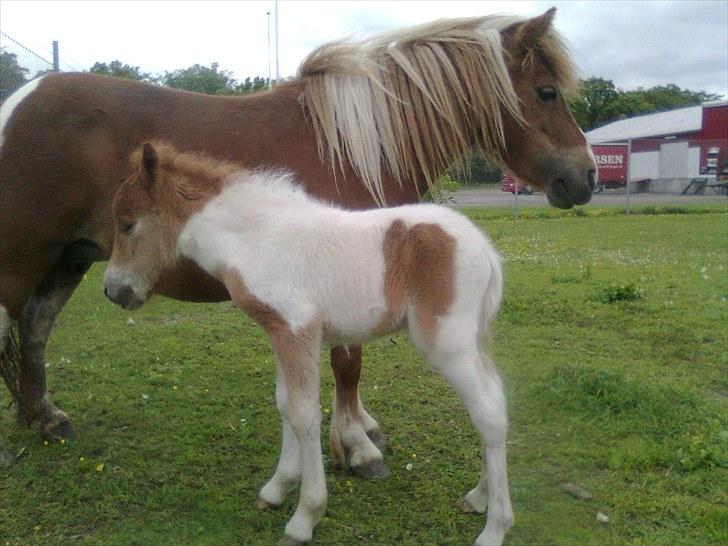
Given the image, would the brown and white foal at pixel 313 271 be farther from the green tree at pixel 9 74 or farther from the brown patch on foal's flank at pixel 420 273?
the green tree at pixel 9 74

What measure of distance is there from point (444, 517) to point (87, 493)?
1.67 m

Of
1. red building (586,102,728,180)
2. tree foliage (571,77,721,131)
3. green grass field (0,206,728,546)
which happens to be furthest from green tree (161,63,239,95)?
tree foliage (571,77,721,131)

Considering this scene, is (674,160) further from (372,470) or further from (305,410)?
(305,410)

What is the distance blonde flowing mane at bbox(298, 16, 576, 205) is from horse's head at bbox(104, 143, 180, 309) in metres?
0.82

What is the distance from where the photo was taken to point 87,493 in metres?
3.34

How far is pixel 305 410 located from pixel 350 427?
105 centimetres

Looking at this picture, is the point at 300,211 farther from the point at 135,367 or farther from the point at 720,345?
the point at 720,345

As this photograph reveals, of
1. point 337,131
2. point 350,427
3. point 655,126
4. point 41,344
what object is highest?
point 655,126

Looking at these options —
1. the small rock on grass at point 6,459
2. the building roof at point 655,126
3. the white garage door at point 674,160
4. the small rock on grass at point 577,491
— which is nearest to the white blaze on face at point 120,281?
the small rock on grass at point 6,459

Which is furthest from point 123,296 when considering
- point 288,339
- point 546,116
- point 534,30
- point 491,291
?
point 534,30

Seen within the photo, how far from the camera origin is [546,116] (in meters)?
3.51

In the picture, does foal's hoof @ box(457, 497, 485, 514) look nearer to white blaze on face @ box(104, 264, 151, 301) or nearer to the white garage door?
white blaze on face @ box(104, 264, 151, 301)

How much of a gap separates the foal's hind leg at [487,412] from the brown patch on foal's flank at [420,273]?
124mm

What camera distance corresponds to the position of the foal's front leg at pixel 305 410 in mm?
2568
